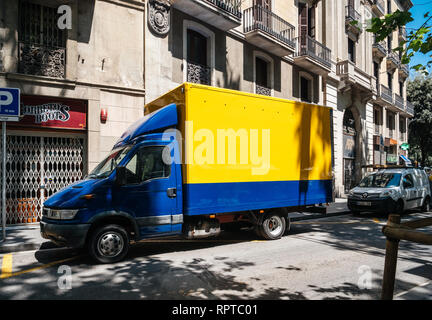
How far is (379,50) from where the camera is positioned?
87.5 feet

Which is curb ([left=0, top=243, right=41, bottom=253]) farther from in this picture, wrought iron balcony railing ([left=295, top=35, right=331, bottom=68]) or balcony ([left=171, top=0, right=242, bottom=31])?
wrought iron balcony railing ([left=295, top=35, right=331, bottom=68])

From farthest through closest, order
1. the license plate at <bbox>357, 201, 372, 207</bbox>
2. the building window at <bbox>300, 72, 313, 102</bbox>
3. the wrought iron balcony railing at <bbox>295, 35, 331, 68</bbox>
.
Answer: the building window at <bbox>300, 72, 313, 102</bbox> < the wrought iron balcony railing at <bbox>295, 35, 331, 68</bbox> < the license plate at <bbox>357, 201, 372, 207</bbox>

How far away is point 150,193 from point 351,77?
1927 centimetres

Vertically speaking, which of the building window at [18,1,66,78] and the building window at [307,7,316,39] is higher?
the building window at [307,7,316,39]

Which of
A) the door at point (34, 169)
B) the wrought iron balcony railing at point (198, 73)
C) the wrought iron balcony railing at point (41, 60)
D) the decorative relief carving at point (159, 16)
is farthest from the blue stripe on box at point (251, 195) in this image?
the decorative relief carving at point (159, 16)

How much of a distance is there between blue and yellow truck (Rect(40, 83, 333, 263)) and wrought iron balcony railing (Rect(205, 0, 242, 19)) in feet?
23.7

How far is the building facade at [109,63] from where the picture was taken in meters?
9.69

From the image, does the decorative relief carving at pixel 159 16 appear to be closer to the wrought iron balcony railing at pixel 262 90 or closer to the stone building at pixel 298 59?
the stone building at pixel 298 59

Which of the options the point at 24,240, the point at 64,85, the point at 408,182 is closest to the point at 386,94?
the point at 408,182

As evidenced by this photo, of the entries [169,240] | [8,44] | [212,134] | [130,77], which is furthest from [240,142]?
[8,44]

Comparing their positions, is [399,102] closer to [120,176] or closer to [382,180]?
[382,180]

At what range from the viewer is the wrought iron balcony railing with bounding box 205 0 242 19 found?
12939 mm

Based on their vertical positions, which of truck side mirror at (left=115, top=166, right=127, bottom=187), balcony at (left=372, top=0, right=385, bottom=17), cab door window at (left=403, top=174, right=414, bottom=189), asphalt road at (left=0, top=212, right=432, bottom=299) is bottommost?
asphalt road at (left=0, top=212, right=432, bottom=299)

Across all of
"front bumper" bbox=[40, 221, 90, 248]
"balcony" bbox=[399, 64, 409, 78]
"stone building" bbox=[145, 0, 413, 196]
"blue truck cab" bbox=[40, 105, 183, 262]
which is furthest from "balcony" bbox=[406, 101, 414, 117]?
"front bumper" bbox=[40, 221, 90, 248]
